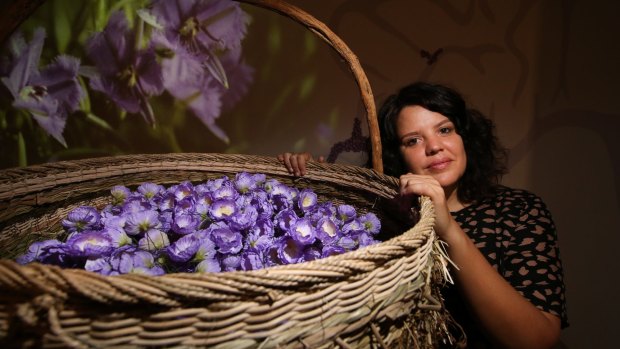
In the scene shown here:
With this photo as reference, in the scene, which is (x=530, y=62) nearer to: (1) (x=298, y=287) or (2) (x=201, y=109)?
(2) (x=201, y=109)

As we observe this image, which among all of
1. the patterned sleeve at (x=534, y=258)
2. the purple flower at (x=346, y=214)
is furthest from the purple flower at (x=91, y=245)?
the patterned sleeve at (x=534, y=258)

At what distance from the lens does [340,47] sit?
80 cm

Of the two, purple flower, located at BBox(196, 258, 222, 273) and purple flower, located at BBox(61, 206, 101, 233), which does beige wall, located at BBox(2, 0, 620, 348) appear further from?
purple flower, located at BBox(196, 258, 222, 273)

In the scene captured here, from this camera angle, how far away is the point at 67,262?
533 millimetres

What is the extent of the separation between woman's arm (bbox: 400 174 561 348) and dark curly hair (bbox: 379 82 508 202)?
0.41m

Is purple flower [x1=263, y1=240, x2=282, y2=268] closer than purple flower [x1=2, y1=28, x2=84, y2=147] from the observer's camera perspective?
Yes

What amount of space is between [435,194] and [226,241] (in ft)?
1.20

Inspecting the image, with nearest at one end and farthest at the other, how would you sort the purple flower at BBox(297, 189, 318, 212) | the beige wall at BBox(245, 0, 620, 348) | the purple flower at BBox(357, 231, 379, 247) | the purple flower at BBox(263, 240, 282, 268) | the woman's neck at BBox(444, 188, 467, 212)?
the purple flower at BBox(263, 240, 282, 268), the purple flower at BBox(357, 231, 379, 247), the purple flower at BBox(297, 189, 318, 212), the woman's neck at BBox(444, 188, 467, 212), the beige wall at BBox(245, 0, 620, 348)

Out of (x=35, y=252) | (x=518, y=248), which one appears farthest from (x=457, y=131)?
(x=35, y=252)

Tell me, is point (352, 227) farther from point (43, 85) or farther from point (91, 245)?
point (43, 85)

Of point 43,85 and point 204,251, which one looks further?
point 43,85

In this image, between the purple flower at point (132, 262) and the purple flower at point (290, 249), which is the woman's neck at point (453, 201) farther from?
the purple flower at point (132, 262)

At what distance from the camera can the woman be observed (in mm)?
626

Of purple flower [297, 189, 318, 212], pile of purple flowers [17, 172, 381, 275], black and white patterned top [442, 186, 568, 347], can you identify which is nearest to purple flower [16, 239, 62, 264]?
pile of purple flowers [17, 172, 381, 275]
